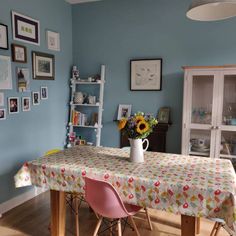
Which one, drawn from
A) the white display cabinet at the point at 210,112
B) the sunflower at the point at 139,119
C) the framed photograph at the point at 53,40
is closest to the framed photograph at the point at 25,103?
the framed photograph at the point at 53,40

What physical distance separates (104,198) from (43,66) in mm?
2245

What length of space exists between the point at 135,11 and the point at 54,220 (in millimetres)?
2929

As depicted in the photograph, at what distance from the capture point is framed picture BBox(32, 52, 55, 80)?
3262 mm

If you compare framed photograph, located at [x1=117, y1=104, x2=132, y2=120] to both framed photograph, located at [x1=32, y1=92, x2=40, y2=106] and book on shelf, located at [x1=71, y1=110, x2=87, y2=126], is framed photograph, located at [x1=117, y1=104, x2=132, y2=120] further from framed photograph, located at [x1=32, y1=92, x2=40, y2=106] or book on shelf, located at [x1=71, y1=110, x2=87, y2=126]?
framed photograph, located at [x1=32, y1=92, x2=40, y2=106]

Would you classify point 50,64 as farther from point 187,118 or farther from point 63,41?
point 187,118

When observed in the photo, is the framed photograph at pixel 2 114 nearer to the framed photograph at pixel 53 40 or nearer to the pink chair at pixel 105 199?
the framed photograph at pixel 53 40

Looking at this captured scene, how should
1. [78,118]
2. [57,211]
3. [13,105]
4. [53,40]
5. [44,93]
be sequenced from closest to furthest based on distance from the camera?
[57,211], [13,105], [44,93], [53,40], [78,118]

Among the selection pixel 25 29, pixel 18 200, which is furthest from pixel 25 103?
pixel 18 200

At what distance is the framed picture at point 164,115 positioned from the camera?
11.5 feet

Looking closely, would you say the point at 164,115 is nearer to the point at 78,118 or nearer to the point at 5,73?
the point at 78,118

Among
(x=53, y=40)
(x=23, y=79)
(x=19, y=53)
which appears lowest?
(x=23, y=79)

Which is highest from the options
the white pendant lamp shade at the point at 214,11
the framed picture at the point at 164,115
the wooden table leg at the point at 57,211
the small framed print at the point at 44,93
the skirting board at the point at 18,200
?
the white pendant lamp shade at the point at 214,11

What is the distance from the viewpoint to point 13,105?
9.71ft

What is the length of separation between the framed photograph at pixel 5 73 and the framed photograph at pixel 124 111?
1.59m
